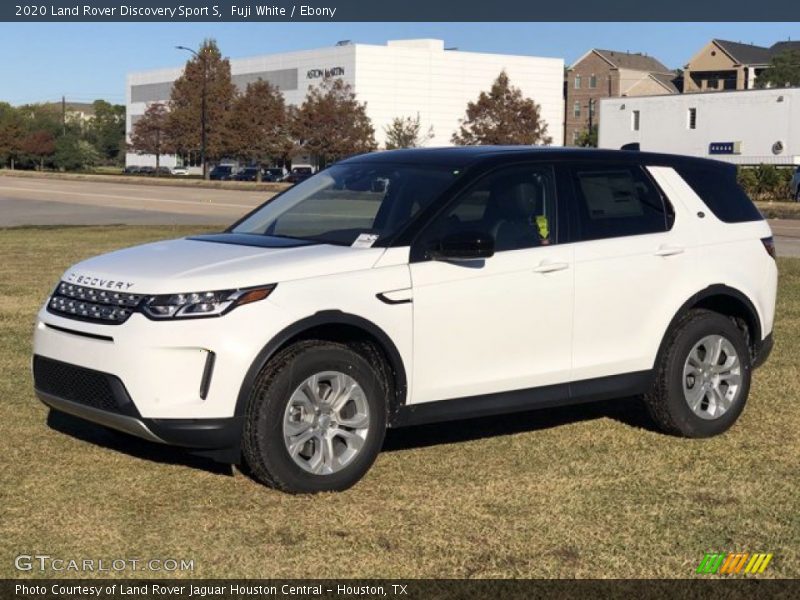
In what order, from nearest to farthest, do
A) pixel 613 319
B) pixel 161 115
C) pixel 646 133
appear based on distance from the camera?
1. pixel 613 319
2. pixel 646 133
3. pixel 161 115

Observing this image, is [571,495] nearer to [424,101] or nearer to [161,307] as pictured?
[161,307]

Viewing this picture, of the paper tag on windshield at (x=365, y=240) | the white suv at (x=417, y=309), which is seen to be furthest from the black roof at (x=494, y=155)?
the paper tag on windshield at (x=365, y=240)

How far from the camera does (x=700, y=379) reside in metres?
7.04

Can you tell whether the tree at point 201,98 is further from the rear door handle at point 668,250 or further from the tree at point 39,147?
the rear door handle at point 668,250

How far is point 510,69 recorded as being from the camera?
119375mm

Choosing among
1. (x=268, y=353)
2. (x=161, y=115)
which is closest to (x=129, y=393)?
(x=268, y=353)

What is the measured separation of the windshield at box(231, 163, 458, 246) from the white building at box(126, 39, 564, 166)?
99539 mm

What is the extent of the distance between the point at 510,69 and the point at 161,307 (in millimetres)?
117061

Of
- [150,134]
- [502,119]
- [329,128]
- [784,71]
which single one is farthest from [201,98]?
[784,71]

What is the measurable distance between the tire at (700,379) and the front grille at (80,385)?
10.3ft

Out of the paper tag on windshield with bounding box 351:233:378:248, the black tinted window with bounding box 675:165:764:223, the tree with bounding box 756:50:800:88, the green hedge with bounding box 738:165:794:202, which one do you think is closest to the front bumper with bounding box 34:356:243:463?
the paper tag on windshield with bounding box 351:233:378:248

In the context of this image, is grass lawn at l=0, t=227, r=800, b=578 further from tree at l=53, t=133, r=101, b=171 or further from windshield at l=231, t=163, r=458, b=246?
tree at l=53, t=133, r=101, b=171

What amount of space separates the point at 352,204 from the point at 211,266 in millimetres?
1423

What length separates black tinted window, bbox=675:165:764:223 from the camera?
284 inches
